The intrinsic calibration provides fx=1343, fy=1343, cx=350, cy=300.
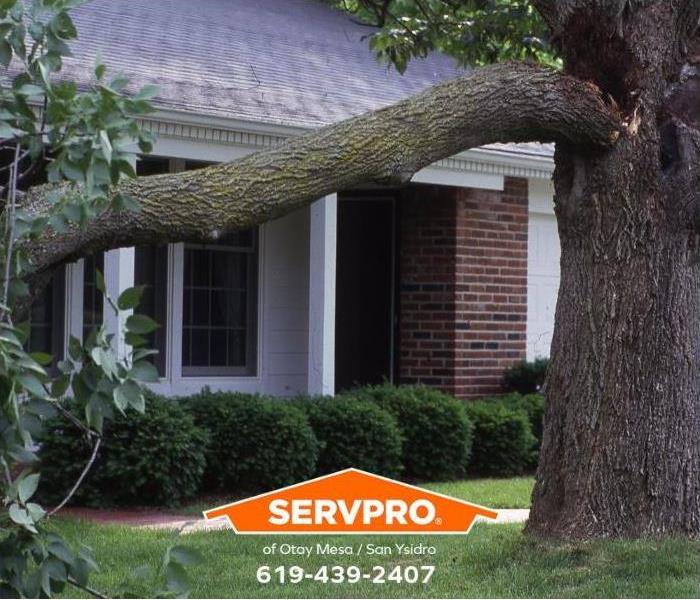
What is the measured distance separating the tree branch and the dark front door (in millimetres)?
6275

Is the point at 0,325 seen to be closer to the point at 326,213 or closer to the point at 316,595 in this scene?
the point at 316,595

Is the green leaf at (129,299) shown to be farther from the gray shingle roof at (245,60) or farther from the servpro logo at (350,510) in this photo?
the gray shingle roof at (245,60)

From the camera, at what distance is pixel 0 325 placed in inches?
114

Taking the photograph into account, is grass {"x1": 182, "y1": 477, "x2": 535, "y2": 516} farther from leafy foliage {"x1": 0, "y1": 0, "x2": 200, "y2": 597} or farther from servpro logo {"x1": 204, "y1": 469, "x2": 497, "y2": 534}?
leafy foliage {"x1": 0, "y1": 0, "x2": 200, "y2": 597}

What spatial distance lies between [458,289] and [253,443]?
3.62m

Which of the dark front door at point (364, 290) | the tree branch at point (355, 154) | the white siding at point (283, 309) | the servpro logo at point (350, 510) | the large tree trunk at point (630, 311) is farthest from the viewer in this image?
the dark front door at point (364, 290)

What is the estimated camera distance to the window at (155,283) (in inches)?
470

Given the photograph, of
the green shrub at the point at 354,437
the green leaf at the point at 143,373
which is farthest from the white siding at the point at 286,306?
the green leaf at the point at 143,373

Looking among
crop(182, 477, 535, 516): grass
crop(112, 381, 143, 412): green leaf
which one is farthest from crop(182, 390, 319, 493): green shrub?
crop(112, 381, 143, 412): green leaf

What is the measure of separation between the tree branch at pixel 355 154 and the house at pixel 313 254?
156 inches

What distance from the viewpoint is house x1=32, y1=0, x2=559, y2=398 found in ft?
37.6

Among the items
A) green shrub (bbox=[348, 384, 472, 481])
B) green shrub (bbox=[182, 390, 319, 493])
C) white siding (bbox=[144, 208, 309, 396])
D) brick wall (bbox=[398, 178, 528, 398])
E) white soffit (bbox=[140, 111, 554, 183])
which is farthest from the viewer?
brick wall (bbox=[398, 178, 528, 398])

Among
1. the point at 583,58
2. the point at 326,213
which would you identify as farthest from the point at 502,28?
the point at 583,58

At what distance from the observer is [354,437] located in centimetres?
1069
